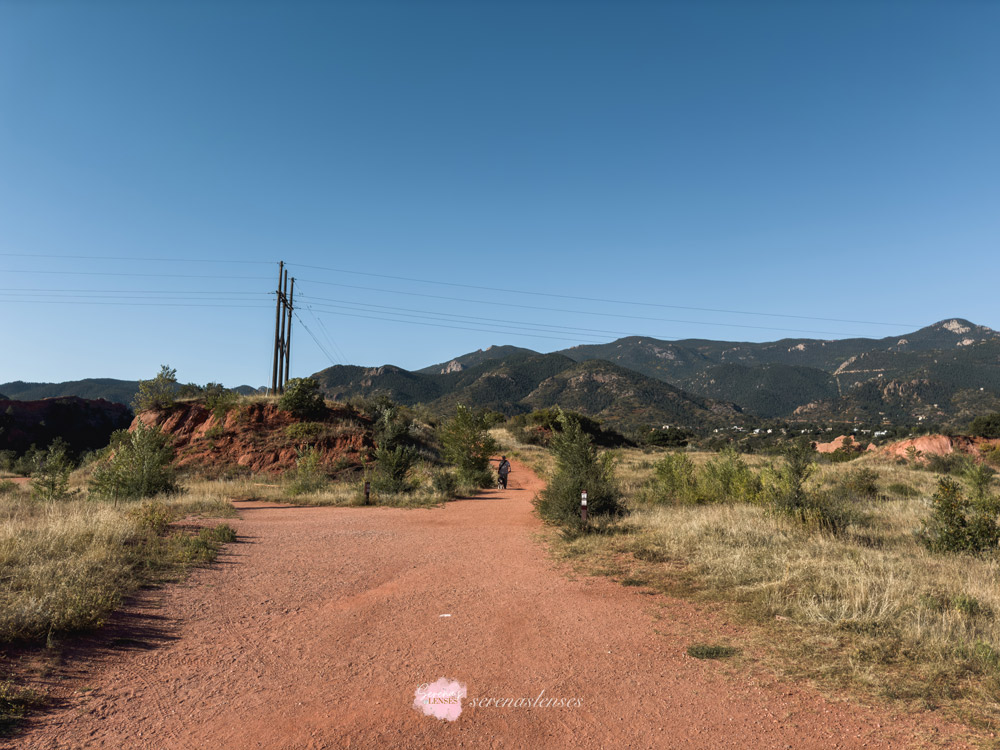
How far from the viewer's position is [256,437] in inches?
1076

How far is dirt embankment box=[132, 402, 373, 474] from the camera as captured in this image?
2586cm

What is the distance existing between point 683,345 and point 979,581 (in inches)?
7700

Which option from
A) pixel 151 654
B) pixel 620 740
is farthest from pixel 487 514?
pixel 620 740

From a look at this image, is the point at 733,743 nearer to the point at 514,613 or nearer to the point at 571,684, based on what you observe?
the point at 571,684

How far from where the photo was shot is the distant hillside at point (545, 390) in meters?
92.6

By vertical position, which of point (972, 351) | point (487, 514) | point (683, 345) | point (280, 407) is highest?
point (683, 345)

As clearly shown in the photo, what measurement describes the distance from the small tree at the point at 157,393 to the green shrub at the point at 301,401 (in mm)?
6752

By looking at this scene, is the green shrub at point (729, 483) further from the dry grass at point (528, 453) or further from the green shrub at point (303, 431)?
the green shrub at point (303, 431)

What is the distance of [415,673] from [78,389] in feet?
520

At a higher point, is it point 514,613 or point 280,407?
point 280,407

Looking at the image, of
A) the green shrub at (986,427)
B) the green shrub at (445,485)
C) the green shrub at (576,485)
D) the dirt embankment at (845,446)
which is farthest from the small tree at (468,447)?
the green shrub at (986,427)

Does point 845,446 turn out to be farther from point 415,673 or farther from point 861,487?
point 415,673

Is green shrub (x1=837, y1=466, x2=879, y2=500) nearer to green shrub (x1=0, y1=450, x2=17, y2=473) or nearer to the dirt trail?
the dirt trail

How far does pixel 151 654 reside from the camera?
5793 mm
